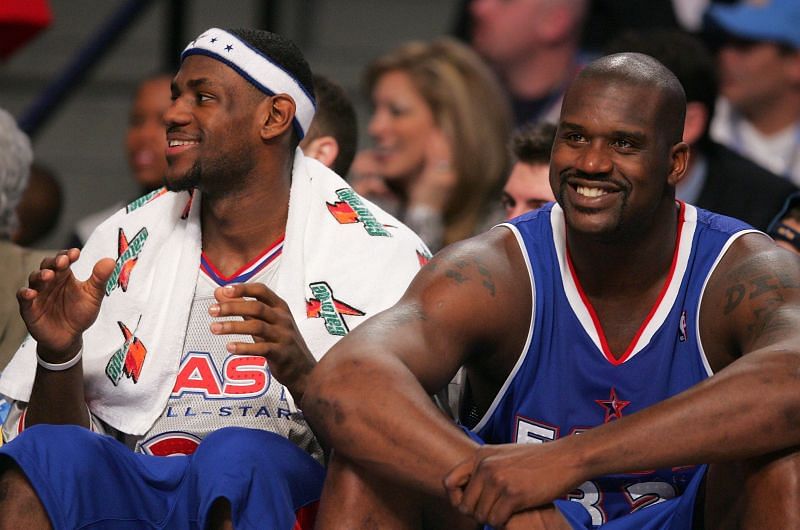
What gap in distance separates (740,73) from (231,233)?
314cm

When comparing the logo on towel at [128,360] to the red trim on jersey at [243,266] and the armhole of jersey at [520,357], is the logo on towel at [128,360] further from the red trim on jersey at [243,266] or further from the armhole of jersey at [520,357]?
the armhole of jersey at [520,357]

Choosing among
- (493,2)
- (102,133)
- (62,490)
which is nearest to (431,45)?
(493,2)

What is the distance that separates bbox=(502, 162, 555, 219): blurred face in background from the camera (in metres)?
4.05

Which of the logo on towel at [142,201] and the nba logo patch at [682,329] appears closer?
the nba logo patch at [682,329]

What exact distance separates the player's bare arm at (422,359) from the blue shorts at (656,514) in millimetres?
193

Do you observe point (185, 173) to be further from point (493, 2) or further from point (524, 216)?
point (493, 2)

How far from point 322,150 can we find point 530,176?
64 cm

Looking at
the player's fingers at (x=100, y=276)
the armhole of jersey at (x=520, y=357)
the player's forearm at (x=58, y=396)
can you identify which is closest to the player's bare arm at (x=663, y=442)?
the armhole of jersey at (x=520, y=357)

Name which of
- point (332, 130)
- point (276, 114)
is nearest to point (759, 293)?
point (276, 114)

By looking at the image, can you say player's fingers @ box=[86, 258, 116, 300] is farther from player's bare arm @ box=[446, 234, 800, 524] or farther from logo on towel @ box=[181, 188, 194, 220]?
player's bare arm @ box=[446, 234, 800, 524]

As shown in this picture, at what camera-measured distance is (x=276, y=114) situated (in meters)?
3.63

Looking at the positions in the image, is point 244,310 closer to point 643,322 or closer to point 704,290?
point 643,322

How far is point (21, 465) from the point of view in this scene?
288cm

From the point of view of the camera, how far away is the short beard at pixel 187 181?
11.4 feet
